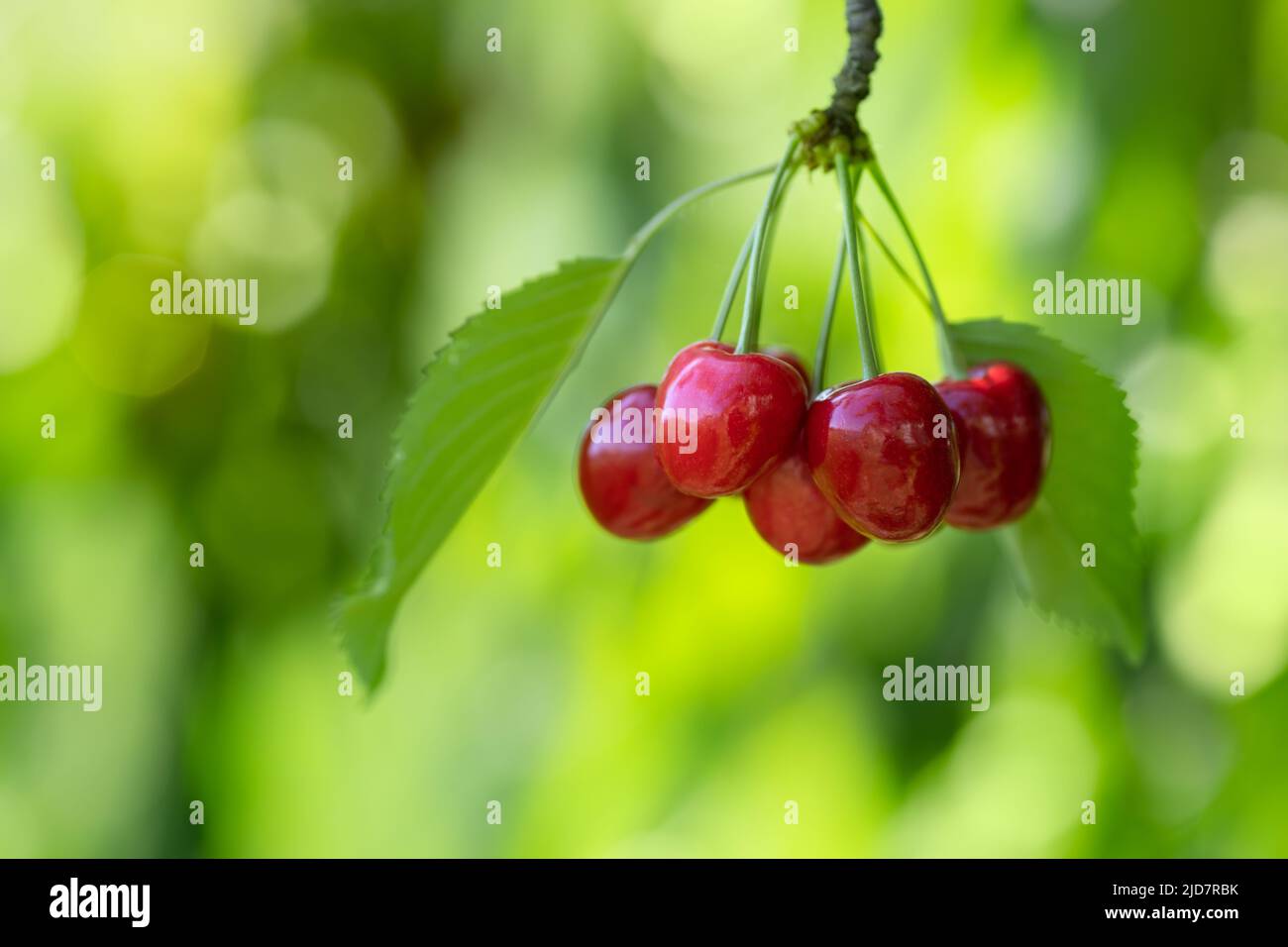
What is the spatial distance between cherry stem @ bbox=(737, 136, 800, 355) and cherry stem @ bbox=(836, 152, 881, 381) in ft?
0.15

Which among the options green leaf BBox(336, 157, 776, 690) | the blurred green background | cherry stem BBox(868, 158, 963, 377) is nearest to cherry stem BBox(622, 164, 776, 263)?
green leaf BBox(336, 157, 776, 690)

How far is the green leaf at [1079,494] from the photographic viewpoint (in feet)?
3.39

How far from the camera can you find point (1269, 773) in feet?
7.04

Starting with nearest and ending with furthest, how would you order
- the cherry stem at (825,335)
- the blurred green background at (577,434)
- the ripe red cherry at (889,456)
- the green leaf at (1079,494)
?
1. the ripe red cherry at (889,456)
2. the cherry stem at (825,335)
3. the green leaf at (1079,494)
4. the blurred green background at (577,434)

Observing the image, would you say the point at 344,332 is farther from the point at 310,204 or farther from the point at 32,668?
the point at 32,668

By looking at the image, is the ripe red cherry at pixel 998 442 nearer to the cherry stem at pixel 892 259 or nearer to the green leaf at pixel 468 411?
the cherry stem at pixel 892 259

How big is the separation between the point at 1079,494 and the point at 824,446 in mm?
377

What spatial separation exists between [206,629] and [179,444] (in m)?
0.48

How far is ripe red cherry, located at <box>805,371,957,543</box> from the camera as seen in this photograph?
2.59 ft

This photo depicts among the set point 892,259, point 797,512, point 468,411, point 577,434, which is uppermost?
point 577,434

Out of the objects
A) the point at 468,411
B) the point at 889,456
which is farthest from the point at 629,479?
the point at 889,456

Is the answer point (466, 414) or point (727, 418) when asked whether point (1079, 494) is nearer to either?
point (727, 418)

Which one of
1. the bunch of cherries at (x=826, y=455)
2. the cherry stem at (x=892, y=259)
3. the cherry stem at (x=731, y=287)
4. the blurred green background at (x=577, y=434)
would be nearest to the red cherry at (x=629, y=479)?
the bunch of cherries at (x=826, y=455)

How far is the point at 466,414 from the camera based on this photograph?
0.95m
